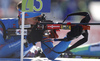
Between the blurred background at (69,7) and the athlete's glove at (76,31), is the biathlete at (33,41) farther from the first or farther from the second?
the blurred background at (69,7)

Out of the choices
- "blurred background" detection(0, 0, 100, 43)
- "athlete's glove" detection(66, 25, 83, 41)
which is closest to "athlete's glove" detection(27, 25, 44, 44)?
"athlete's glove" detection(66, 25, 83, 41)

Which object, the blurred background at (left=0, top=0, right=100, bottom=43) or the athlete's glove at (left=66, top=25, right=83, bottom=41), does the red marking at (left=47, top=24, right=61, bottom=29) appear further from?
the blurred background at (left=0, top=0, right=100, bottom=43)

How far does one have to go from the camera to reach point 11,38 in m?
1.48

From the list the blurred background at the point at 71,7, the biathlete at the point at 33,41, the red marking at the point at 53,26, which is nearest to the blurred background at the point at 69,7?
the blurred background at the point at 71,7

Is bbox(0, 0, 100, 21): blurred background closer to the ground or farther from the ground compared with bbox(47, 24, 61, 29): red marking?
farther from the ground

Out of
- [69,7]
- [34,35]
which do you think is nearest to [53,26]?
[34,35]

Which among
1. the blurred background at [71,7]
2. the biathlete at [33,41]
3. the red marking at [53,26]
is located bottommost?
the biathlete at [33,41]

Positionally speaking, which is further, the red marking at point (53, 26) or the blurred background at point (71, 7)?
the blurred background at point (71, 7)

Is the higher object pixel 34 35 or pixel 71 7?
pixel 71 7

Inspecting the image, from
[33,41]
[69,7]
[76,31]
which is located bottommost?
[33,41]

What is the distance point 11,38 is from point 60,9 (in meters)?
0.85

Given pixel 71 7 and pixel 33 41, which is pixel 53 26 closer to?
pixel 33 41

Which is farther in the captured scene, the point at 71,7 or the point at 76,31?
the point at 71,7

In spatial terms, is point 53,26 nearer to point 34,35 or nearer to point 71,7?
point 34,35
